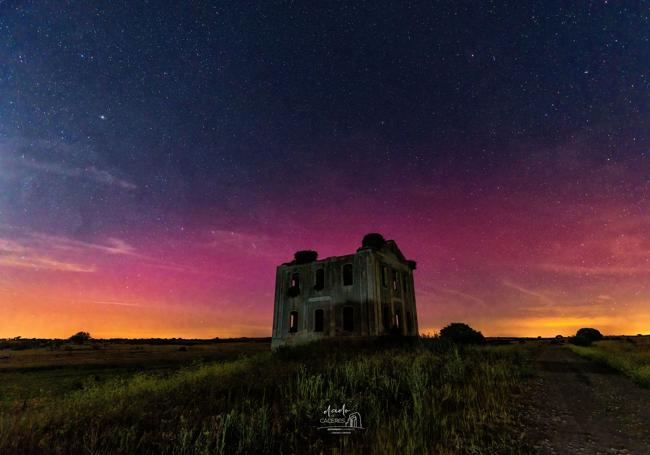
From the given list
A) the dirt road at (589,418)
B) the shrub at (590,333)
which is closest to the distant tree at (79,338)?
the dirt road at (589,418)

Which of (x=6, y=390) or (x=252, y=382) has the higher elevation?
(x=252, y=382)

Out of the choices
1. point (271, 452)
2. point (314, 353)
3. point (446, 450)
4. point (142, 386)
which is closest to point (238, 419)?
point (271, 452)

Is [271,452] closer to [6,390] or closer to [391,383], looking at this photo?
[391,383]

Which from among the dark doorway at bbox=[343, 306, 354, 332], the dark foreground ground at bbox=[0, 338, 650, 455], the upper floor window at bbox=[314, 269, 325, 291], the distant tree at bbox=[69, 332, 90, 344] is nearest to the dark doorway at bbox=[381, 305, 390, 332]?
the dark doorway at bbox=[343, 306, 354, 332]

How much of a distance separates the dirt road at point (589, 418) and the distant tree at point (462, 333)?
88.7 ft

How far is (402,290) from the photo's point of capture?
3022 cm

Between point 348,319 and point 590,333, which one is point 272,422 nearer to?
point 348,319

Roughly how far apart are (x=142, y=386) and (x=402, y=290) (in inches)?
969

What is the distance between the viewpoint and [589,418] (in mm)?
6375

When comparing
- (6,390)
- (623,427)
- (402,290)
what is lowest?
(6,390)

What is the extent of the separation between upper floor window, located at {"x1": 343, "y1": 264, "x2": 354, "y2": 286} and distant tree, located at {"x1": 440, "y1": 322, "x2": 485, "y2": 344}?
1633cm

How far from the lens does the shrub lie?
5342 centimetres

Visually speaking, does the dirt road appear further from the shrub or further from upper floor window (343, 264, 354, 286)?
the shrub

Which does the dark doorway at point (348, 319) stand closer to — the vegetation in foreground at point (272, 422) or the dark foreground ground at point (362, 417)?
the dark foreground ground at point (362, 417)
